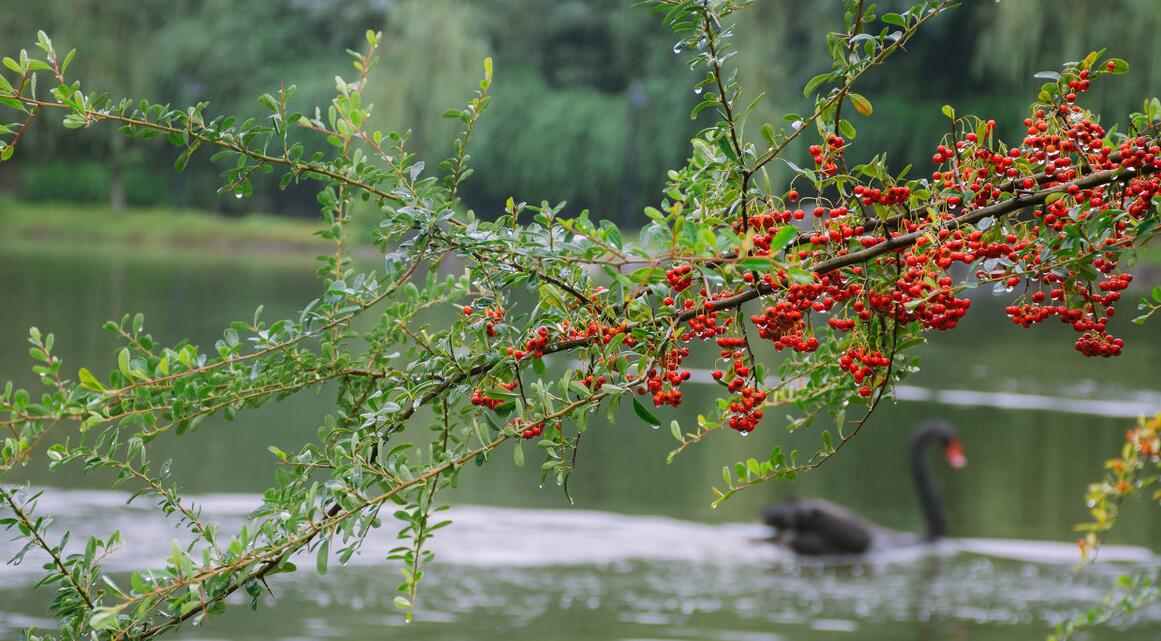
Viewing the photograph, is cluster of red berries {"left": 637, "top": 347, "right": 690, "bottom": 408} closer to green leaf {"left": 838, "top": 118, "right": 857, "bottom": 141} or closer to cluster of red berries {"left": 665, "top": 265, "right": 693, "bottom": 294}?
cluster of red berries {"left": 665, "top": 265, "right": 693, "bottom": 294}

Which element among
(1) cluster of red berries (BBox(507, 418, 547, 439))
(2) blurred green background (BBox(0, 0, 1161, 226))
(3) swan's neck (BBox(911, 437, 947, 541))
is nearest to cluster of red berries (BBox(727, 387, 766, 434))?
(1) cluster of red berries (BBox(507, 418, 547, 439))

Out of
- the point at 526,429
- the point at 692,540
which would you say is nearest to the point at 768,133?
the point at 526,429

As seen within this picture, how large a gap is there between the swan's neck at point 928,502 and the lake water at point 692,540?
4.3 inches

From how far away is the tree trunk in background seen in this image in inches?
1233

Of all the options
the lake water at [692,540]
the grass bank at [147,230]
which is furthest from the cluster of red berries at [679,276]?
the grass bank at [147,230]

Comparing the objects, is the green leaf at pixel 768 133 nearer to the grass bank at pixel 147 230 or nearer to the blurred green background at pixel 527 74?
the blurred green background at pixel 527 74

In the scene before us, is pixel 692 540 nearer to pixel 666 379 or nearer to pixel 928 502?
pixel 928 502

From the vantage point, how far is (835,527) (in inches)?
287

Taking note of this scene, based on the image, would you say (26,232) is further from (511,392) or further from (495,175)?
(511,392)

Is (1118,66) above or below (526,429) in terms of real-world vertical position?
above

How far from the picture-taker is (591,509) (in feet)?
25.4

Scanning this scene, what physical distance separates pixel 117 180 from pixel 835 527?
27.1m

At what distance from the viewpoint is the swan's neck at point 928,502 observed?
757 centimetres

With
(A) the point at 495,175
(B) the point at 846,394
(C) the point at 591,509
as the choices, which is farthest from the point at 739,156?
(A) the point at 495,175
